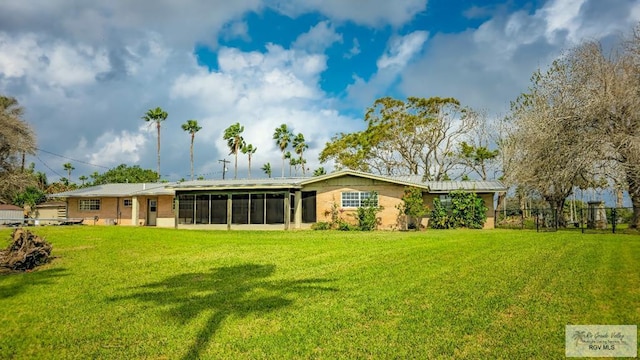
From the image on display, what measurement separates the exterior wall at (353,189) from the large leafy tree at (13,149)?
2205cm

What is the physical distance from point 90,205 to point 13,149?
6679 millimetres

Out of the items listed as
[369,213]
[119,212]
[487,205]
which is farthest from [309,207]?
[119,212]

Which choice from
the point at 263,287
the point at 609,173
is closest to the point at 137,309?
the point at 263,287

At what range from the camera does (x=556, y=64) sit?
90.4 feet

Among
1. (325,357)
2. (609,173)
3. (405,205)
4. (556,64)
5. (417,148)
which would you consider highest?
(556,64)

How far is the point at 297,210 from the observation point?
2742cm

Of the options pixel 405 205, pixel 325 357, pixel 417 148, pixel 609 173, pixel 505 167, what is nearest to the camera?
pixel 325 357

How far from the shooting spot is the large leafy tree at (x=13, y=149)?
32438 mm

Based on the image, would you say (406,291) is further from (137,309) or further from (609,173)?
(609,173)

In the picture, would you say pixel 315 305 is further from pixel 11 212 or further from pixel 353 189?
pixel 11 212

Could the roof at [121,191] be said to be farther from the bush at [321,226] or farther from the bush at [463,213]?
the bush at [463,213]

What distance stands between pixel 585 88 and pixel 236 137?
37982 millimetres

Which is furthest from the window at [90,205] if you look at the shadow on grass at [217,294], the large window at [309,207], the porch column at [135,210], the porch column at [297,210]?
the shadow on grass at [217,294]

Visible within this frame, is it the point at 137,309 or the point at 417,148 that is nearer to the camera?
the point at 137,309
